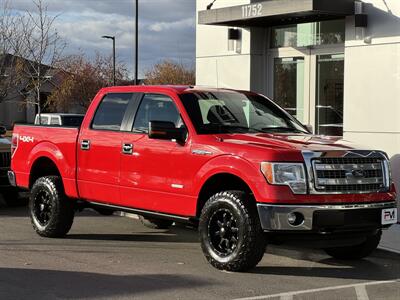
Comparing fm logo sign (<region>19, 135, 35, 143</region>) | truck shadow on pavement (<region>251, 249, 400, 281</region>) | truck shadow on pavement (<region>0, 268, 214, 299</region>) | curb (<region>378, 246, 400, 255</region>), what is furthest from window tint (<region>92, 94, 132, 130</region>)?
curb (<region>378, 246, 400, 255</region>)

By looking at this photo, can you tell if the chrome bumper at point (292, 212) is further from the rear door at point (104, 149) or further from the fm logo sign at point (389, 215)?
the rear door at point (104, 149)

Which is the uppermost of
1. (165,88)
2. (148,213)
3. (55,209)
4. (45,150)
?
(165,88)

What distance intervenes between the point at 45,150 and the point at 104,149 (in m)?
1.26

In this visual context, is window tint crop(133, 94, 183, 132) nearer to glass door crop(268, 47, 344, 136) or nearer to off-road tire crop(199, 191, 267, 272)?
off-road tire crop(199, 191, 267, 272)

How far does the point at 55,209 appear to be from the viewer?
8.75m

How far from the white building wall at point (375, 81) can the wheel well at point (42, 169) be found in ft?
16.6

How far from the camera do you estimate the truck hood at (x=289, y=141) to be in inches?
261

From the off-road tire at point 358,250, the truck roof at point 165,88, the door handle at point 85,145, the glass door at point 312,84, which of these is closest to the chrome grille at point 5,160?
the door handle at point 85,145

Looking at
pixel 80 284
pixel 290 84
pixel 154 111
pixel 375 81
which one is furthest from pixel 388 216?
pixel 290 84

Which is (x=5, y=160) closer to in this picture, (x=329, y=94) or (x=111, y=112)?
(x=111, y=112)

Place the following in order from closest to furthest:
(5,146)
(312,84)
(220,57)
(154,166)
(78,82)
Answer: (154,166) < (5,146) < (312,84) < (220,57) < (78,82)

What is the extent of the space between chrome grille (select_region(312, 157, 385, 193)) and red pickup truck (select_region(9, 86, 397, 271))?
0.01 metres

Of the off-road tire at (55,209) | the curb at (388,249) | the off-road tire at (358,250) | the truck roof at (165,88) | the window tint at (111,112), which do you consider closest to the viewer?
the off-road tire at (358,250)

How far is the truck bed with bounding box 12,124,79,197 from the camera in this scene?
8.66 m
